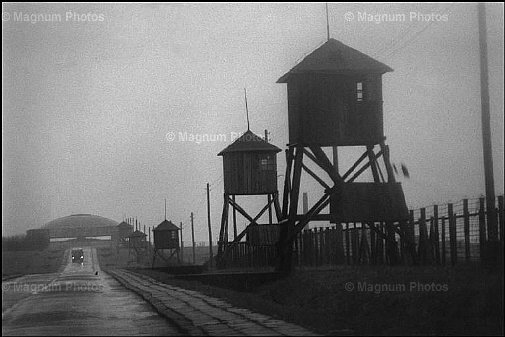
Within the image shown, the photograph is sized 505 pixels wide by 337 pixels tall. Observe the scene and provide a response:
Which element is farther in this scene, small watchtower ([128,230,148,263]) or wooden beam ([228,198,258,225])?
small watchtower ([128,230,148,263])

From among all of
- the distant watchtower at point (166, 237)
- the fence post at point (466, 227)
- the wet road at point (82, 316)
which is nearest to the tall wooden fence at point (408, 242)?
the fence post at point (466, 227)

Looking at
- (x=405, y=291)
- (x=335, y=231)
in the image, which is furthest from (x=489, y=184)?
(x=335, y=231)

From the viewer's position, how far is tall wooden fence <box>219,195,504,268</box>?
23.1 metres

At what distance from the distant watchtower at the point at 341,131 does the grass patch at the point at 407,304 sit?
6.58 meters

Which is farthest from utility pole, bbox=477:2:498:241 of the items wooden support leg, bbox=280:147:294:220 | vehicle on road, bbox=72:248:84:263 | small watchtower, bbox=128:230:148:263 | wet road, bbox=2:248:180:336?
vehicle on road, bbox=72:248:84:263

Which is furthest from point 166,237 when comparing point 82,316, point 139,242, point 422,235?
point 82,316

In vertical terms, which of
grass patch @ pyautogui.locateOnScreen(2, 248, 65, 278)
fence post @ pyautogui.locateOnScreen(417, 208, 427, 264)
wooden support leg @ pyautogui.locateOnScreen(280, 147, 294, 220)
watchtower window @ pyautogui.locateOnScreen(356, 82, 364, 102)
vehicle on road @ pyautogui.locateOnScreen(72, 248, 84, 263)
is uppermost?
watchtower window @ pyautogui.locateOnScreen(356, 82, 364, 102)

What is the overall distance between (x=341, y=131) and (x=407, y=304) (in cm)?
1415

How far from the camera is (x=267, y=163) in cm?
5116

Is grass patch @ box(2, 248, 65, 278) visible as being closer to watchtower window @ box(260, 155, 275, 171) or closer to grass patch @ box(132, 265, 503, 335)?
watchtower window @ box(260, 155, 275, 171)

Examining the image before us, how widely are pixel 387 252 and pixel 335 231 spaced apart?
4457 millimetres

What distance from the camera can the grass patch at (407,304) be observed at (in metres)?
14.5

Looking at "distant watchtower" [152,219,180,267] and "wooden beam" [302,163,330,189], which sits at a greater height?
"wooden beam" [302,163,330,189]

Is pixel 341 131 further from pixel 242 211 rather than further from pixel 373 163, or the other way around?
pixel 242 211
